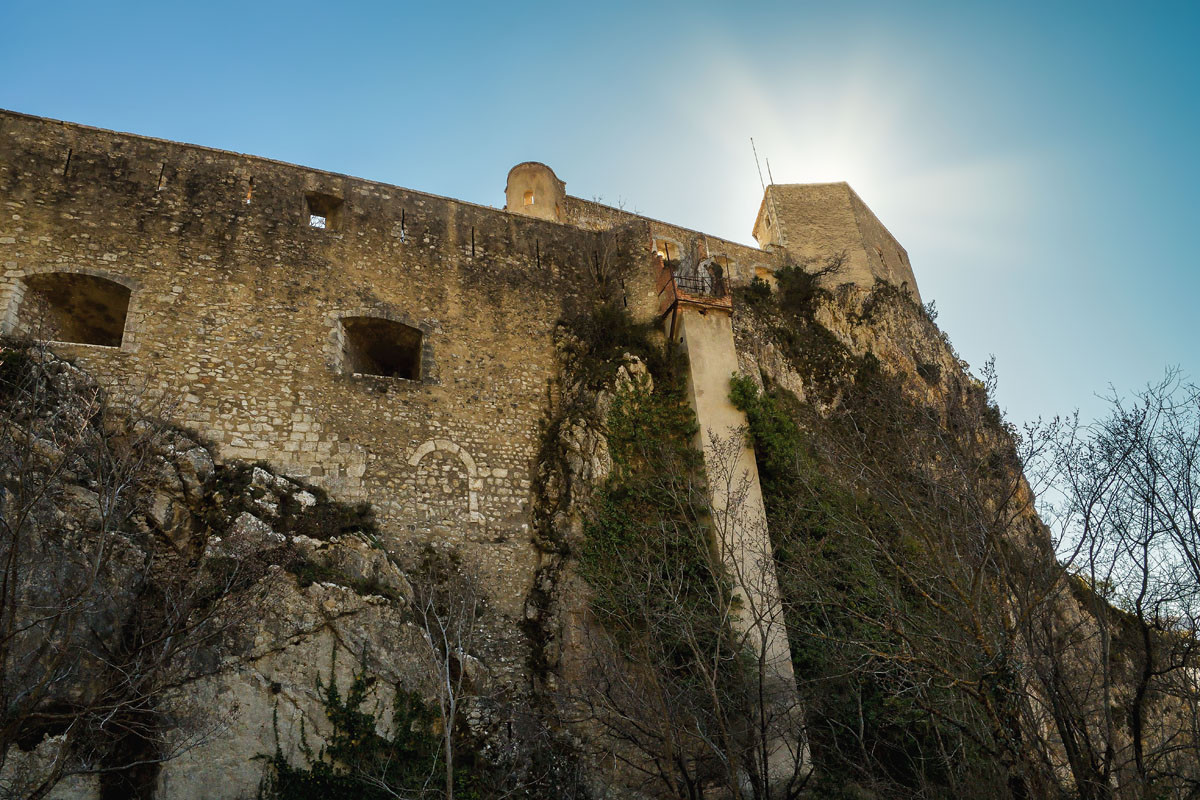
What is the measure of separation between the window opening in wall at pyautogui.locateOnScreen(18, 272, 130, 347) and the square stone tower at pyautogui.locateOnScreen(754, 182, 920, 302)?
16.0 meters

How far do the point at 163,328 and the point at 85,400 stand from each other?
185cm

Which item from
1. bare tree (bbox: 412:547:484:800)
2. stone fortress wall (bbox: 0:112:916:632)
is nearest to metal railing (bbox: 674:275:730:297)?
stone fortress wall (bbox: 0:112:916:632)

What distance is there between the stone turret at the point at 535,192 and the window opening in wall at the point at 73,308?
33.9ft

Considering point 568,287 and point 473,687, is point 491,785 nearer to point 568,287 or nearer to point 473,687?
point 473,687

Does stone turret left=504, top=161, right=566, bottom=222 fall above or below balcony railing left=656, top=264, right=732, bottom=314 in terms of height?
above

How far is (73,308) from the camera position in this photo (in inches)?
445

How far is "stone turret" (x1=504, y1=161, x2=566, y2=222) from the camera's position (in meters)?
20.1

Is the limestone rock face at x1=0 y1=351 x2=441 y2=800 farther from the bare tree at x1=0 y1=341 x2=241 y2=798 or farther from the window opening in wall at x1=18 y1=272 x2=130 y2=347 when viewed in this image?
the window opening in wall at x1=18 y1=272 x2=130 y2=347

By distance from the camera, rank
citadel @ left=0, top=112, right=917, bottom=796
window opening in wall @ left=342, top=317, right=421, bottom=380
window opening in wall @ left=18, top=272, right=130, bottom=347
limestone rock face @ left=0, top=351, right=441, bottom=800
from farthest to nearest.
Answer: window opening in wall @ left=342, top=317, right=421, bottom=380
citadel @ left=0, top=112, right=917, bottom=796
window opening in wall @ left=18, top=272, right=130, bottom=347
limestone rock face @ left=0, top=351, right=441, bottom=800

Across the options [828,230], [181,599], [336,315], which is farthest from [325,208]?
[828,230]

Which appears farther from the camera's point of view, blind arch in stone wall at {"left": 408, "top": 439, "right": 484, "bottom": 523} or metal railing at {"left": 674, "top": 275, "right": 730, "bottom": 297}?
metal railing at {"left": 674, "top": 275, "right": 730, "bottom": 297}

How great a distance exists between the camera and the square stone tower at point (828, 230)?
857 inches

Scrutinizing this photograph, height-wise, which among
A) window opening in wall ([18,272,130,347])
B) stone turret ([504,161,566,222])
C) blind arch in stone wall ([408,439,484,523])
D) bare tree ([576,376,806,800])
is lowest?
bare tree ([576,376,806,800])

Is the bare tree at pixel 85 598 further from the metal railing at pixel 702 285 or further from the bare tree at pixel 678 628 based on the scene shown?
the metal railing at pixel 702 285
